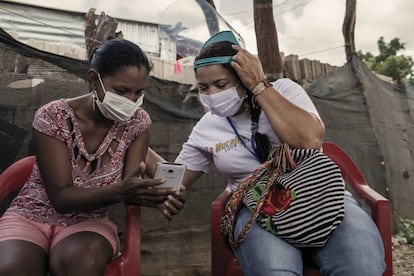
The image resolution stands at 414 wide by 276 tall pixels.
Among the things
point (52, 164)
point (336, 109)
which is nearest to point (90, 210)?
point (52, 164)

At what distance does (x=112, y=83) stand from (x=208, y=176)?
5.24 ft

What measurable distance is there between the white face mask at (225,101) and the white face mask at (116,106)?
342 millimetres

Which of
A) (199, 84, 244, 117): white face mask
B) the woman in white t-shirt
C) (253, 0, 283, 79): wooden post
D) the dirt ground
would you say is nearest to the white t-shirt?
the woman in white t-shirt

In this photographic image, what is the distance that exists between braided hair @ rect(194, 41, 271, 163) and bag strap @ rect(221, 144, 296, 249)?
86mm

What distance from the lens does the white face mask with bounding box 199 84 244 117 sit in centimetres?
210

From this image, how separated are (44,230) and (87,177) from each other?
0.28m

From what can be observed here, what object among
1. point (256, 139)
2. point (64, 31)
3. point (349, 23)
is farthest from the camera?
point (349, 23)

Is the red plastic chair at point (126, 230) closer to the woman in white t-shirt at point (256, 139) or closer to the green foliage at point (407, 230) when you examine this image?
the woman in white t-shirt at point (256, 139)

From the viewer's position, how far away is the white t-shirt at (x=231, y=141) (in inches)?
83.8

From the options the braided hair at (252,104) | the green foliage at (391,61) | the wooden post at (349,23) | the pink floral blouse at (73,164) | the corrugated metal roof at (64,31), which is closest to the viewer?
the pink floral blouse at (73,164)

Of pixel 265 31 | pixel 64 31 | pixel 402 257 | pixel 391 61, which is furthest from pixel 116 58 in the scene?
pixel 391 61

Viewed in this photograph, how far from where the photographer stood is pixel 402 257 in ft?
15.5

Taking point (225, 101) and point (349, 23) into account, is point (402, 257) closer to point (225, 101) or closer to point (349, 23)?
point (349, 23)

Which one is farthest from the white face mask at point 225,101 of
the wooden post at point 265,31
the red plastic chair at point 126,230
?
the wooden post at point 265,31
